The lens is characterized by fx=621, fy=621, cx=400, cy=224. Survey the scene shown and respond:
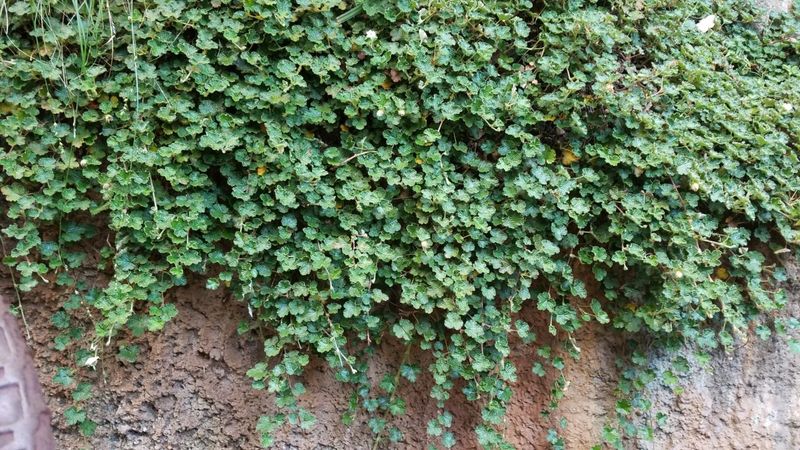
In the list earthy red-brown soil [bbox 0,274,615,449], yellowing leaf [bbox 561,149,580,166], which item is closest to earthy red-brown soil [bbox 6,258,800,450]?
earthy red-brown soil [bbox 0,274,615,449]

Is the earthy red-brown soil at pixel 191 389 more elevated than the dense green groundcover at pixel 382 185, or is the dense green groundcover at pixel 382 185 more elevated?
the dense green groundcover at pixel 382 185

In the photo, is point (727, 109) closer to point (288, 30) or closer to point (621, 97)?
point (621, 97)

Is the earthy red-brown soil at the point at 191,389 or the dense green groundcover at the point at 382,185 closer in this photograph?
the dense green groundcover at the point at 382,185

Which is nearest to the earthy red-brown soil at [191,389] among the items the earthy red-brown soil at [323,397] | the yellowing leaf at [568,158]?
the earthy red-brown soil at [323,397]

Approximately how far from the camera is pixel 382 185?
2.44 m

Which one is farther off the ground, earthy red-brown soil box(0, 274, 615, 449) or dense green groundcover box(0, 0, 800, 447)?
dense green groundcover box(0, 0, 800, 447)

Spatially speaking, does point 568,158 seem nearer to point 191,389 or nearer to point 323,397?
point 323,397

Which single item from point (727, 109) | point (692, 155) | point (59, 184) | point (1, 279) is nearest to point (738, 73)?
point (727, 109)

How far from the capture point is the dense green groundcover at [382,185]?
2256 millimetres

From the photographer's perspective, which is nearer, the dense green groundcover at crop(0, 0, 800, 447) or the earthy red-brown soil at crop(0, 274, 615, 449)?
the dense green groundcover at crop(0, 0, 800, 447)

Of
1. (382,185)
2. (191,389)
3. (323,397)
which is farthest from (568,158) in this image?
(191,389)

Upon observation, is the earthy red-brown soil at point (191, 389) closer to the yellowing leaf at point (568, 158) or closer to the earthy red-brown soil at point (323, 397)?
the earthy red-brown soil at point (323, 397)

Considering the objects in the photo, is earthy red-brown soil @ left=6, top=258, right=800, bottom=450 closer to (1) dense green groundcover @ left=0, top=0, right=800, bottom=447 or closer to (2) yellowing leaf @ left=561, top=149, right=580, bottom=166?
(1) dense green groundcover @ left=0, top=0, right=800, bottom=447

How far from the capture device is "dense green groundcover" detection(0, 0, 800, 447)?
2.26 metres
